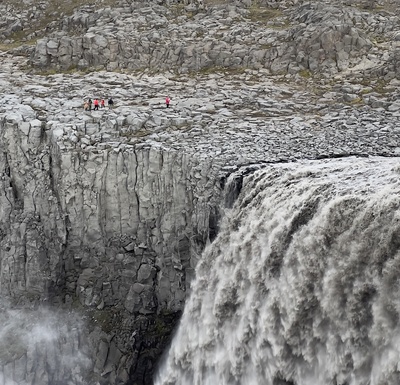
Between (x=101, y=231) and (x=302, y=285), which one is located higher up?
(x=302, y=285)

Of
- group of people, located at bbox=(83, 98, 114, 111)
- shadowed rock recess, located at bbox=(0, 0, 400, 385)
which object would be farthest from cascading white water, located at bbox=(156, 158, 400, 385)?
group of people, located at bbox=(83, 98, 114, 111)

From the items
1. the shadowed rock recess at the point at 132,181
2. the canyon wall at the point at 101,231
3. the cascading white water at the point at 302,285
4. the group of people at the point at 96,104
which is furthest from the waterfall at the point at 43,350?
the group of people at the point at 96,104

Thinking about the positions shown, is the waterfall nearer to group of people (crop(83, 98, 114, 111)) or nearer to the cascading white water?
the cascading white water

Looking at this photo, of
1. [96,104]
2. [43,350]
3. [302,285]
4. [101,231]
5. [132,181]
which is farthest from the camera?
[96,104]

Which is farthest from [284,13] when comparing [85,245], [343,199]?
[343,199]

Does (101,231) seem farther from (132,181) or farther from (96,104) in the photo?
(96,104)

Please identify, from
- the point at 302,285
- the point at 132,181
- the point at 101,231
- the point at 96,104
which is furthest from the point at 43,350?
the point at 302,285

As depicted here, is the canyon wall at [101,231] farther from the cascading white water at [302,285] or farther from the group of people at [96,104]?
the cascading white water at [302,285]
